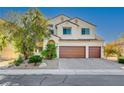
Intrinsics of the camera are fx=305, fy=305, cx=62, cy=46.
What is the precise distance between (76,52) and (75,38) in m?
2.80

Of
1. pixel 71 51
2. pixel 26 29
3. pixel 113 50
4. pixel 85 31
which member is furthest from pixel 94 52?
pixel 26 29

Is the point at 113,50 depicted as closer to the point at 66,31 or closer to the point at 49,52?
the point at 66,31

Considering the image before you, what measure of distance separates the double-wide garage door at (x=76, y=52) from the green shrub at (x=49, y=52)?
1.26 meters

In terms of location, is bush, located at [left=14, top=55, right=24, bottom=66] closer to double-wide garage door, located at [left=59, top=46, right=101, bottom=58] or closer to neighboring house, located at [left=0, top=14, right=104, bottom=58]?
neighboring house, located at [left=0, top=14, right=104, bottom=58]

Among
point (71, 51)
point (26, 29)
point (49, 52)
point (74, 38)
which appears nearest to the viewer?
point (26, 29)

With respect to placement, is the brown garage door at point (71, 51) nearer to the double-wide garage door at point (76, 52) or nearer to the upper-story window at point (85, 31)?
the double-wide garage door at point (76, 52)

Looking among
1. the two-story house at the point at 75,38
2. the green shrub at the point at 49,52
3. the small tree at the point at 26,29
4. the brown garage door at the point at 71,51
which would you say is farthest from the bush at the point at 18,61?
the brown garage door at the point at 71,51

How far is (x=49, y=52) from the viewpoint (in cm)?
3044

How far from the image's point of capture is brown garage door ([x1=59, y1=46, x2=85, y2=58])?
107 feet

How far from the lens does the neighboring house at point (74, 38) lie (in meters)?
33.0

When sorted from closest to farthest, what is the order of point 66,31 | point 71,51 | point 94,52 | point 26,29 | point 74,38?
1. point 26,29
2. point 71,51
3. point 94,52
4. point 74,38
5. point 66,31
